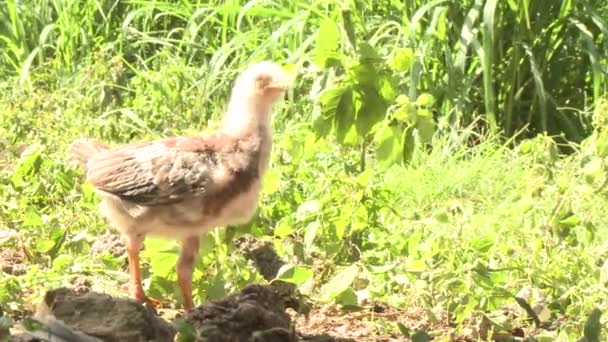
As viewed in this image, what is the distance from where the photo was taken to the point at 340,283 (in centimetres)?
531

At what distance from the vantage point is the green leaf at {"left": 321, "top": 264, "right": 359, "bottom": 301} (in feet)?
17.3

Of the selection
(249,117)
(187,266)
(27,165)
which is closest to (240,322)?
(187,266)

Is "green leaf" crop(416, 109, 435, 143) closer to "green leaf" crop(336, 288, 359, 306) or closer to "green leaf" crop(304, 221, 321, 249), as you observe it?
"green leaf" crop(304, 221, 321, 249)

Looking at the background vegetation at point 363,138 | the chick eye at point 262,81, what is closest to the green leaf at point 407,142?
the background vegetation at point 363,138

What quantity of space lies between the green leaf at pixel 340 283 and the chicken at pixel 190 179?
419 millimetres

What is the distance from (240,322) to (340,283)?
115 cm

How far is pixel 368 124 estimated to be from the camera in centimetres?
573

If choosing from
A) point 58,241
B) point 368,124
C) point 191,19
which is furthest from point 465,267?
point 191,19

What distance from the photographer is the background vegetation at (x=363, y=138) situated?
5.37 meters

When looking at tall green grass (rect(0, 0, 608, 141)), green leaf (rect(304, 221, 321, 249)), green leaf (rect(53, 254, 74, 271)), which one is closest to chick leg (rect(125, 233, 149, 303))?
green leaf (rect(53, 254, 74, 271))

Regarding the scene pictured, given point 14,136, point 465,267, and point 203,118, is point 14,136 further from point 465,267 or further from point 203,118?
point 465,267

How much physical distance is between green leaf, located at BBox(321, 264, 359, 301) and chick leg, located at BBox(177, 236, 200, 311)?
0.51m

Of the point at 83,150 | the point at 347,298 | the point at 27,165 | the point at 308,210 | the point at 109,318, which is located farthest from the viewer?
the point at 27,165

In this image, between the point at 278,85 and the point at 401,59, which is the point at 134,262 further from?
the point at 401,59
